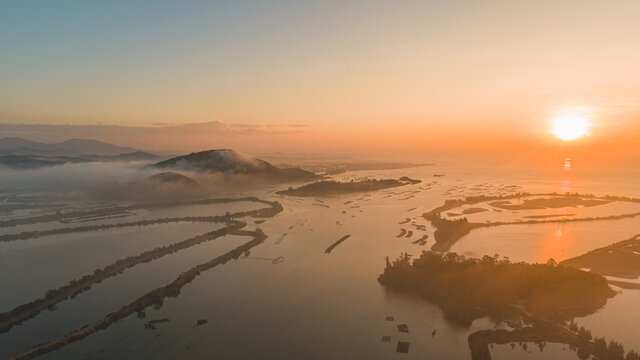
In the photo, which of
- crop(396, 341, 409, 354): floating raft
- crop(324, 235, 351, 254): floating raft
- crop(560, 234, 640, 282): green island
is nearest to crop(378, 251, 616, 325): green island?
crop(396, 341, 409, 354): floating raft

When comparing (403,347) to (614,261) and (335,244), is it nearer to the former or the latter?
(335,244)

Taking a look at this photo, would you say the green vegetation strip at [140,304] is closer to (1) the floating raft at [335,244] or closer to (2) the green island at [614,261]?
(1) the floating raft at [335,244]

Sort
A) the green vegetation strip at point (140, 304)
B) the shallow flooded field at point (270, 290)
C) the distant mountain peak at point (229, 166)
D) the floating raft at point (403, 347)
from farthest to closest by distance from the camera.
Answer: the distant mountain peak at point (229, 166) → the shallow flooded field at point (270, 290) → the floating raft at point (403, 347) → the green vegetation strip at point (140, 304)

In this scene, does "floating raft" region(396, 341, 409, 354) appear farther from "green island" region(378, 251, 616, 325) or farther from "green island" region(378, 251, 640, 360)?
"green island" region(378, 251, 616, 325)

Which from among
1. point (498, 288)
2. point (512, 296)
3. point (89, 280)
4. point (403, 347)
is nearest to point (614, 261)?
point (512, 296)

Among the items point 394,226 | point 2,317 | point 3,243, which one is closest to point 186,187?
point 3,243

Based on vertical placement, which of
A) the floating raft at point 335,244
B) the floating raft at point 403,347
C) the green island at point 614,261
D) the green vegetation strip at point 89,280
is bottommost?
the floating raft at point 335,244

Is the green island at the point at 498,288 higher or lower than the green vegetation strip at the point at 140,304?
higher

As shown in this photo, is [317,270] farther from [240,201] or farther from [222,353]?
[240,201]

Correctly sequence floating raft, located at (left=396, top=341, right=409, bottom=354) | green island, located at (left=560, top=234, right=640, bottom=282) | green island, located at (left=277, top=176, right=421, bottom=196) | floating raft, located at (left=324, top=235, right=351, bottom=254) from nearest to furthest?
floating raft, located at (left=396, top=341, right=409, bottom=354) < green island, located at (left=560, top=234, right=640, bottom=282) < floating raft, located at (left=324, top=235, right=351, bottom=254) < green island, located at (left=277, top=176, right=421, bottom=196)

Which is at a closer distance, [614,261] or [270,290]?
[270,290]

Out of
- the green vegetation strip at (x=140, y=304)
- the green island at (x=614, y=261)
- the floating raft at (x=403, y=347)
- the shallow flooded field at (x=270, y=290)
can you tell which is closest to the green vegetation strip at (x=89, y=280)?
the shallow flooded field at (x=270, y=290)
